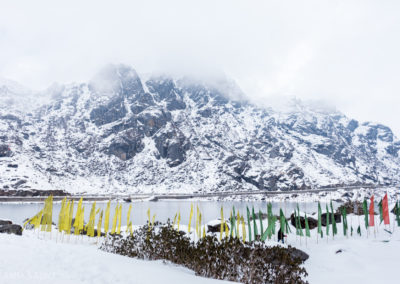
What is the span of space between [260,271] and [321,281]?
5619 millimetres

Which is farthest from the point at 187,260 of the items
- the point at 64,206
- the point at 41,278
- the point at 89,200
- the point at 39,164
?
the point at 39,164

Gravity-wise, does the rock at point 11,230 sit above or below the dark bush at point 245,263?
below

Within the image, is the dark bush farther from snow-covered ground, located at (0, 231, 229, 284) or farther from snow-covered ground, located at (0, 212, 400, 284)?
snow-covered ground, located at (0, 231, 229, 284)

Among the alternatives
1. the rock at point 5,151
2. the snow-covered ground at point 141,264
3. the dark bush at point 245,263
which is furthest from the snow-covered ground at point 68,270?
the rock at point 5,151

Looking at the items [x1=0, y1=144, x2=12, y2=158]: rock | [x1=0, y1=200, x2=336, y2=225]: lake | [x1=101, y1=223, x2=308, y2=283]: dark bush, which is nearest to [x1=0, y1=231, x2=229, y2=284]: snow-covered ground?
[x1=101, y1=223, x2=308, y2=283]: dark bush

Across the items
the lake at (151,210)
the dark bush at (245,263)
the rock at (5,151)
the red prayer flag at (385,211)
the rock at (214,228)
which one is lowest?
the lake at (151,210)

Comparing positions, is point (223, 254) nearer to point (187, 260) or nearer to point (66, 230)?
point (187, 260)

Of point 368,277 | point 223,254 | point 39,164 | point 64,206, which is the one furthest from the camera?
point 39,164

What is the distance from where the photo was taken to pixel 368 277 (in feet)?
49.0

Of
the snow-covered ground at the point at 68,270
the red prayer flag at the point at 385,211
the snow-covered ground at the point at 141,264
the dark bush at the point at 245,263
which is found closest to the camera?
the snow-covered ground at the point at 68,270

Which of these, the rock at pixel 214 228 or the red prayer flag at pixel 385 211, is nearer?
the red prayer flag at pixel 385 211

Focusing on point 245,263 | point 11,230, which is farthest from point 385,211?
point 11,230

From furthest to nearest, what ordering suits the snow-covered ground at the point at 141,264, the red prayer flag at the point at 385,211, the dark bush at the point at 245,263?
1. the red prayer flag at the point at 385,211
2. the dark bush at the point at 245,263
3. the snow-covered ground at the point at 141,264

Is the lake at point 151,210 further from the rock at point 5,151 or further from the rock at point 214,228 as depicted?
the rock at point 5,151
